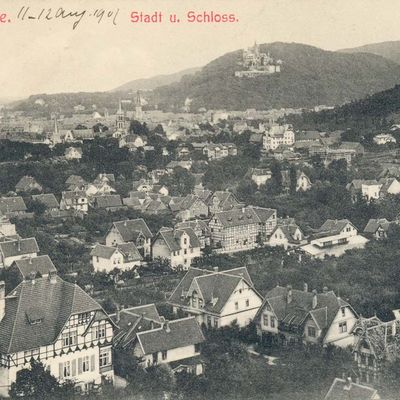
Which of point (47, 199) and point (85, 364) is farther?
point (47, 199)

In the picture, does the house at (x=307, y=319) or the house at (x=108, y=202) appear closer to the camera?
the house at (x=307, y=319)

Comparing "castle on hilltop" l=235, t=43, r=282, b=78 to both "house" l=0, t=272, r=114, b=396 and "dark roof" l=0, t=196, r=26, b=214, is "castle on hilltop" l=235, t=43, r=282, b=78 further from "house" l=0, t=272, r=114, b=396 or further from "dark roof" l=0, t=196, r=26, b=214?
"house" l=0, t=272, r=114, b=396

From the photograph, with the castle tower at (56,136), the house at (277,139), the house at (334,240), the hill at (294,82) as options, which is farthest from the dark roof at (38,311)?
the hill at (294,82)

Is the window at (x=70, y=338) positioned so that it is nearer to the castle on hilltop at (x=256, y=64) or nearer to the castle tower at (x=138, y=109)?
the castle tower at (x=138, y=109)

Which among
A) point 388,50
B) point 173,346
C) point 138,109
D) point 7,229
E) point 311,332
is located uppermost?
point 388,50

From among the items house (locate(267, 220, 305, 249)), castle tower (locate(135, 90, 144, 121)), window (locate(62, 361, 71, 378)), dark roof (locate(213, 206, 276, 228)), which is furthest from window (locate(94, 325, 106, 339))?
castle tower (locate(135, 90, 144, 121))

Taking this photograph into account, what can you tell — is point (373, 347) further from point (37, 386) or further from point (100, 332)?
point (37, 386)

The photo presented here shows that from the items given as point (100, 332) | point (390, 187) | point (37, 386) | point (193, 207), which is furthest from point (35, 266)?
point (390, 187)
